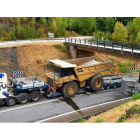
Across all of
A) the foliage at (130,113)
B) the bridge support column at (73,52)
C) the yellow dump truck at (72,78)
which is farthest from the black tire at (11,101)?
the bridge support column at (73,52)

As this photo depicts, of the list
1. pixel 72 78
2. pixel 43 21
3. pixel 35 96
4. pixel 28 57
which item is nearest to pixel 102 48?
pixel 72 78

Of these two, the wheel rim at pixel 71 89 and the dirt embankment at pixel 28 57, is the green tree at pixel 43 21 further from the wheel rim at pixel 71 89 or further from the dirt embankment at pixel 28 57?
the wheel rim at pixel 71 89

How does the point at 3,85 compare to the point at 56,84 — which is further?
the point at 56,84

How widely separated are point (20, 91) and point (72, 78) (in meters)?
4.58

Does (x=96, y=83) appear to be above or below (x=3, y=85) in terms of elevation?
below

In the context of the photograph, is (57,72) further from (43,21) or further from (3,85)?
(43,21)

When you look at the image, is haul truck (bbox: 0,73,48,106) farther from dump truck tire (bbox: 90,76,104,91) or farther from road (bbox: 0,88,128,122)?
dump truck tire (bbox: 90,76,104,91)

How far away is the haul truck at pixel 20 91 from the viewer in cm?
1438

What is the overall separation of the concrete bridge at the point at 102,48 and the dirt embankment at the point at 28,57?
1.89m

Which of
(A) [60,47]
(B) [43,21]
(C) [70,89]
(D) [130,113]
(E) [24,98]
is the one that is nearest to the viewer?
(D) [130,113]

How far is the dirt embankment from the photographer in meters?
22.2

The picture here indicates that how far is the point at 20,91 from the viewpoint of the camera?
1539cm

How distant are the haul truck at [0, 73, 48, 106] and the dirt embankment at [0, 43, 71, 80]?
19.8 ft

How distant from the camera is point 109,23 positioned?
41.5m
